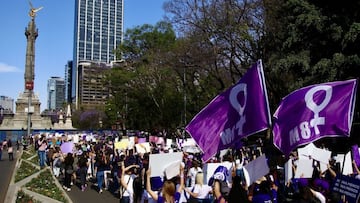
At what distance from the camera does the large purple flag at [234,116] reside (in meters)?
7.04

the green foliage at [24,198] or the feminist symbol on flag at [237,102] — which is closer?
the feminist symbol on flag at [237,102]

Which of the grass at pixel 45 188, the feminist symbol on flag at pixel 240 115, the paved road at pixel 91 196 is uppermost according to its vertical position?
the feminist symbol on flag at pixel 240 115

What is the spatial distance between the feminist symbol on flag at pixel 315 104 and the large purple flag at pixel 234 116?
0.84m

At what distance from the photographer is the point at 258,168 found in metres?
8.10

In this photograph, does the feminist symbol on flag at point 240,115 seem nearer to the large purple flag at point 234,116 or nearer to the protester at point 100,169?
the large purple flag at point 234,116

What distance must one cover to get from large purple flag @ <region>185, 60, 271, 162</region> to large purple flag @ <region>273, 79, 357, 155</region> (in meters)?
0.75

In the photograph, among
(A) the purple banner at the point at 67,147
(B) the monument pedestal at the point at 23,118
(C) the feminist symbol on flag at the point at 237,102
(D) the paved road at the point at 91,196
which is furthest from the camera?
(B) the monument pedestal at the point at 23,118

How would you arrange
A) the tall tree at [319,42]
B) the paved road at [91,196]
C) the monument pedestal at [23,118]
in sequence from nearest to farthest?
1. the paved road at [91,196]
2. the tall tree at [319,42]
3. the monument pedestal at [23,118]

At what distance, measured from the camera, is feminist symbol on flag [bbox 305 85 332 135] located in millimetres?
7281

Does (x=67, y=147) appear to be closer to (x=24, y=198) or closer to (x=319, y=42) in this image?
(x=24, y=198)

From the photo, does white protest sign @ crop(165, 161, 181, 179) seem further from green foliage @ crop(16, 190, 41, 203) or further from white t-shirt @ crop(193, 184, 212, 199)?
green foliage @ crop(16, 190, 41, 203)

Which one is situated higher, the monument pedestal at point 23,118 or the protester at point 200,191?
the monument pedestal at point 23,118

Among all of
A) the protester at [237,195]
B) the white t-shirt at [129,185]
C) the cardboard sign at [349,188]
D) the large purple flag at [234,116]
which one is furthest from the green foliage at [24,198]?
the cardboard sign at [349,188]

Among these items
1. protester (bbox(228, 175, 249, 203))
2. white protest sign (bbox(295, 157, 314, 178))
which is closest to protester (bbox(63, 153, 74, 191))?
white protest sign (bbox(295, 157, 314, 178))
